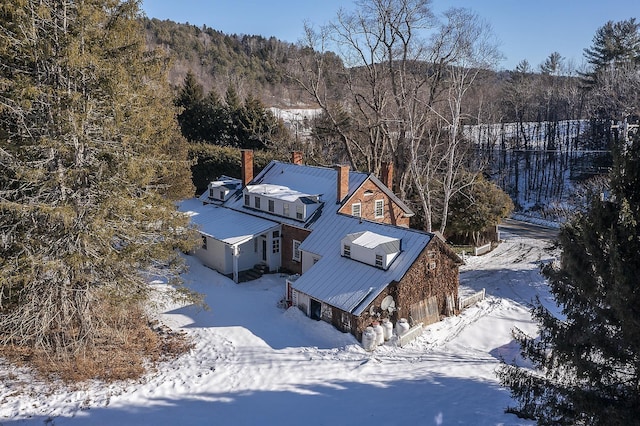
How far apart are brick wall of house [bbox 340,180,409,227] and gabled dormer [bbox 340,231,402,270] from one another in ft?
13.1

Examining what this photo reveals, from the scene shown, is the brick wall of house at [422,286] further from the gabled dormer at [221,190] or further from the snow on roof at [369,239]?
the gabled dormer at [221,190]

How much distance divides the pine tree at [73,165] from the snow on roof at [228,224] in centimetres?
799

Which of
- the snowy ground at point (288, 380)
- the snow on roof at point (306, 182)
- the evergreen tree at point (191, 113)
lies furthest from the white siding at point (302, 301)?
the evergreen tree at point (191, 113)

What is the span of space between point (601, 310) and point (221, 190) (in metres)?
24.6

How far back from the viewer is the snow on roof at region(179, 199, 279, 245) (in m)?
24.5

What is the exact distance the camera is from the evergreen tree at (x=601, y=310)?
315 inches

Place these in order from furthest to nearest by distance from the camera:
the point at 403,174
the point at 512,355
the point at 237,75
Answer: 1. the point at 237,75
2. the point at 403,174
3. the point at 512,355

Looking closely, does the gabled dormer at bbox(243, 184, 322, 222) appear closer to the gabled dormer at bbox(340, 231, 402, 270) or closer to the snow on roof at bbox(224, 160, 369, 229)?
the snow on roof at bbox(224, 160, 369, 229)

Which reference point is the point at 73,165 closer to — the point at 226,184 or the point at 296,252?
the point at 296,252

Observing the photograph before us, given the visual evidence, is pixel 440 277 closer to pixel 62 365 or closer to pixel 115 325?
pixel 115 325

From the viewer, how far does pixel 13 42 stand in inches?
514

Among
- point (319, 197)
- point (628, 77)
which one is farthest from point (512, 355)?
point (628, 77)

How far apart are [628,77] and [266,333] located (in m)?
38.1

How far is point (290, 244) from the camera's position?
2528cm
